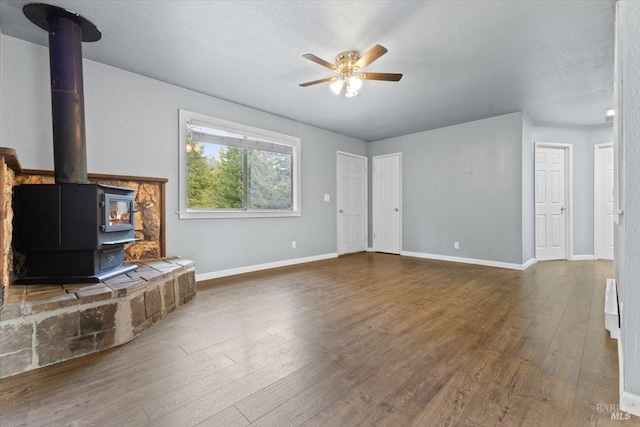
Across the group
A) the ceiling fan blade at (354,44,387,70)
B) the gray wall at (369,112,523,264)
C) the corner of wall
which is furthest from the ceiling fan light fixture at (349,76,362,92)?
the corner of wall

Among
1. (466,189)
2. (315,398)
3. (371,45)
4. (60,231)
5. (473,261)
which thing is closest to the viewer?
(315,398)

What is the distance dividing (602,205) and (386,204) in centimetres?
384

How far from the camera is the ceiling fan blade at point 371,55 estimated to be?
7.41 ft

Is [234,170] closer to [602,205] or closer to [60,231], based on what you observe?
[60,231]

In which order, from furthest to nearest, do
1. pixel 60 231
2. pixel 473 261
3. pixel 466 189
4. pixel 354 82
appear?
pixel 466 189
pixel 473 261
pixel 354 82
pixel 60 231

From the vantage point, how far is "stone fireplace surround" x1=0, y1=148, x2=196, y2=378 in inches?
66.2

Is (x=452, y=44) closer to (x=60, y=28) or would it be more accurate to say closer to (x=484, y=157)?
(x=484, y=157)

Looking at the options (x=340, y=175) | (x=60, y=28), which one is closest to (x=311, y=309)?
(x=60, y=28)

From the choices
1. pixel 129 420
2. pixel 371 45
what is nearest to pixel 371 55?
pixel 371 45

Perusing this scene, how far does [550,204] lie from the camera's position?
512cm

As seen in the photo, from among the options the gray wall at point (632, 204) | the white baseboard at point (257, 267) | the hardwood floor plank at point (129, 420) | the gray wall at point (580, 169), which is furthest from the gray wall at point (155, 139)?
the gray wall at point (580, 169)

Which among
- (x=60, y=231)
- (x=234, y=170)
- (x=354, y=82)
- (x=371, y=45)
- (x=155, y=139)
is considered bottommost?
(x=60, y=231)

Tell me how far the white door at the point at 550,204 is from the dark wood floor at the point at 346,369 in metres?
2.44

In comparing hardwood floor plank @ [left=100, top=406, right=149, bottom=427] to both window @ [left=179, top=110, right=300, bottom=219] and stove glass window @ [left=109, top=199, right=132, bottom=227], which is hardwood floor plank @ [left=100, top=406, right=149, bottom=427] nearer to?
stove glass window @ [left=109, top=199, right=132, bottom=227]
